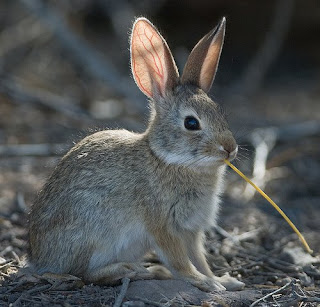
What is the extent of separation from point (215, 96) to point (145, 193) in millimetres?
2071

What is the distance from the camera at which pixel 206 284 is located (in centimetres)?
465

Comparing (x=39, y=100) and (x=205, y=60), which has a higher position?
(x=39, y=100)

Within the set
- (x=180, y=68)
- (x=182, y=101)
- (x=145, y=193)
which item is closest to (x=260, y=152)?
(x=180, y=68)

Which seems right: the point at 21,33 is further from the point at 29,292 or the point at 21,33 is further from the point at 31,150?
the point at 29,292

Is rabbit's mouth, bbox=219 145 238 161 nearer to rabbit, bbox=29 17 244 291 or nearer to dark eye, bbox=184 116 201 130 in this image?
rabbit, bbox=29 17 244 291

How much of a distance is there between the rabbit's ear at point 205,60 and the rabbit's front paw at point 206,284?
1498 millimetres

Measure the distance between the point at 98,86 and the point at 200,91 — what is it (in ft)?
18.3

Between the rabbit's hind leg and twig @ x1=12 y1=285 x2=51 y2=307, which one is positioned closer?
twig @ x1=12 y1=285 x2=51 y2=307

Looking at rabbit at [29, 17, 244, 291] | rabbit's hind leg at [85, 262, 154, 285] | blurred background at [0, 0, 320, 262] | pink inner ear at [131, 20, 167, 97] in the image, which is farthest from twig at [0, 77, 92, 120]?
rabbit's hind leg at [85, 262, 154, 285]

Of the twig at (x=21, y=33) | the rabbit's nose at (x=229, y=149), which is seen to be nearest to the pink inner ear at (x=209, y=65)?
the rabbit's nose at (x=229, y=149)

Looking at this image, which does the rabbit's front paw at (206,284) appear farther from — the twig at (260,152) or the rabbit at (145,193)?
the twig at (260,152)

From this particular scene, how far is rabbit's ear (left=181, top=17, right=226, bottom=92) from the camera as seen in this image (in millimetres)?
4996

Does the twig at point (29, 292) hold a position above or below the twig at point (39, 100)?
below

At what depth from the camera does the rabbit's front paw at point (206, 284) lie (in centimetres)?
461
